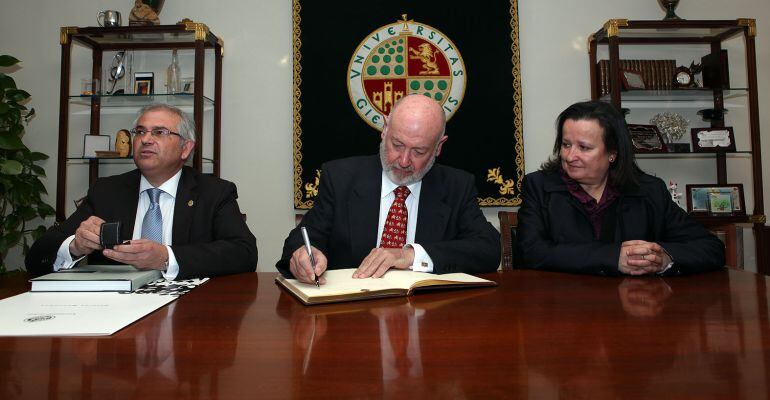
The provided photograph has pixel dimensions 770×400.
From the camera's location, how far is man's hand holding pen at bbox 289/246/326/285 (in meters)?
1.41

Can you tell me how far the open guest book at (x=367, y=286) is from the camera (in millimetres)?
1260

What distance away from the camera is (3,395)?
66cm

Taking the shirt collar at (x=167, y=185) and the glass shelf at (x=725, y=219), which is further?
the glass shelf at (x=725, y=219)

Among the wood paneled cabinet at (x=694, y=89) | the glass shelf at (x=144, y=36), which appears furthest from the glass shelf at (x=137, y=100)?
the wood paneled cabinet at (x=694, y=89)

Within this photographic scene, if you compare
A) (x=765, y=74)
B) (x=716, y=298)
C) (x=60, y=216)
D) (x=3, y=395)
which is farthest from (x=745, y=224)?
(x=60, y=216)

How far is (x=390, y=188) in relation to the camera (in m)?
2.24

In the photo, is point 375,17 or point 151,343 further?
point 375,17

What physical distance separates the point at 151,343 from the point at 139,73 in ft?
11.7

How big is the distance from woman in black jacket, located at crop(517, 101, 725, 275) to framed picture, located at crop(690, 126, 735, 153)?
182cm

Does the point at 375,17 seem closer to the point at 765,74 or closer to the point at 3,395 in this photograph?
the point at 765,74

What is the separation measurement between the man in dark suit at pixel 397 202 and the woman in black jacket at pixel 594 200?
228 mm

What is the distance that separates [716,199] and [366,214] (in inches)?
116

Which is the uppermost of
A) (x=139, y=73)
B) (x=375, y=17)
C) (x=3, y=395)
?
(x=375, y=17)

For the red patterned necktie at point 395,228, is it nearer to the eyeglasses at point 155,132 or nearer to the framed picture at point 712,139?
the eyeglasses at point 155,132
